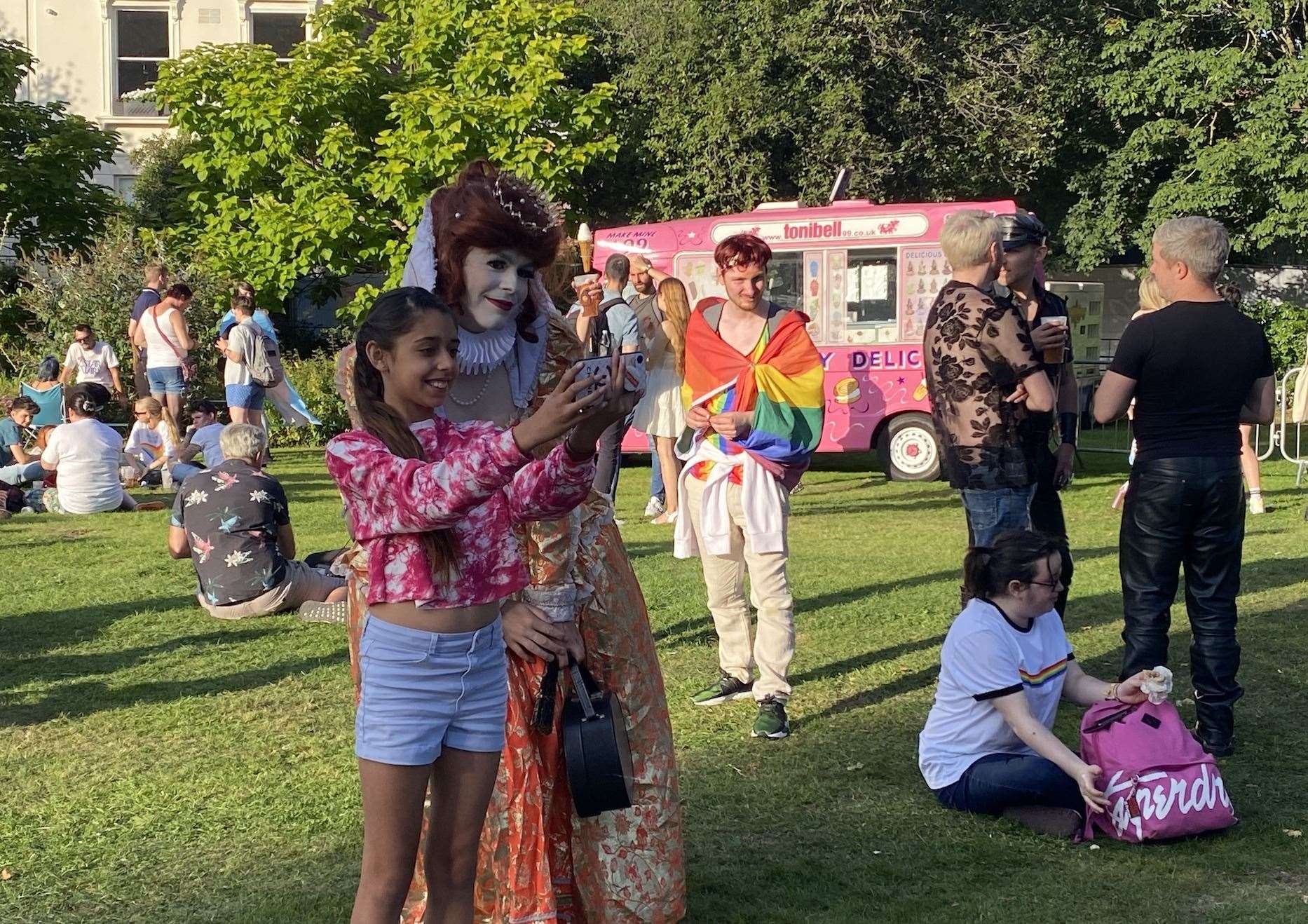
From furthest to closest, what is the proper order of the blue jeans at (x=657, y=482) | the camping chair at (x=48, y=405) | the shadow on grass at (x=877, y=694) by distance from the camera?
the camping chair at (x=48, y=405), the blue jeans at (x=657, y=482), the shadow on grass at (x=877, y=694)

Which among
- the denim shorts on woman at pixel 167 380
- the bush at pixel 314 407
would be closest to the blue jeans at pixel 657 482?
the denim shorts on woman at pixel 167 380

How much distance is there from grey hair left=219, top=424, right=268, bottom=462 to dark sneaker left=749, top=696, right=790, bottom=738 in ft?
11.5

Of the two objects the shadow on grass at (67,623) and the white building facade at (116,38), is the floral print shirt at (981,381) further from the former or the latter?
the white building facade at (116,38)

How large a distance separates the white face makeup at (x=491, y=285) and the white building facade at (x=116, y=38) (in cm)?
2950

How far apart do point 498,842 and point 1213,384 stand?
3.26 meters

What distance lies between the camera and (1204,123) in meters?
27.6

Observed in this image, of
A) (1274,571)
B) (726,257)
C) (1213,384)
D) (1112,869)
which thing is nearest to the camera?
Answer: (1112,869)

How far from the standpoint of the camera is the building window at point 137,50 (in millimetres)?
31859

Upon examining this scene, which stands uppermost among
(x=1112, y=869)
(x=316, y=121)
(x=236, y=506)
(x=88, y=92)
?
(x=88, y=92)

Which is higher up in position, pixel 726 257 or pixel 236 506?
pixel 726 257

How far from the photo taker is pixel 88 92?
3162 cm

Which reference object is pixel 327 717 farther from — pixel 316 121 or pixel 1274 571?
pixel 316 121

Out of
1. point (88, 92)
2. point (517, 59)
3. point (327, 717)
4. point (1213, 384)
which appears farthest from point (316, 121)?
point (1213, 384)

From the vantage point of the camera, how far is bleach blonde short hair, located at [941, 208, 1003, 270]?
5.80 meters
